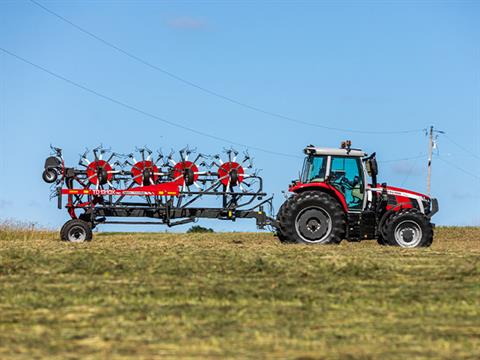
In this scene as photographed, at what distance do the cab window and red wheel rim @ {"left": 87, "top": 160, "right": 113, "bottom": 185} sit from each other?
650 centimetres

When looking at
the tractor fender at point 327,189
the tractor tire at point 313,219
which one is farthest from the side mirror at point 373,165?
the tractor tire at point 313,219

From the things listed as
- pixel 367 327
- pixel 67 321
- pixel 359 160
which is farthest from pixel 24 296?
pixel 359 160

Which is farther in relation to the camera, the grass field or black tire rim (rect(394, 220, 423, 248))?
black tire rim (rect(394, 220, 423, 248))

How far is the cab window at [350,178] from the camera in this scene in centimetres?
1917

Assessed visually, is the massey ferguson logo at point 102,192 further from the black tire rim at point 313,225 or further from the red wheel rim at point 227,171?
the black tire rim at point 313,225

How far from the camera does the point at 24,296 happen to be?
10383mm

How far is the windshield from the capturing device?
1919 centimetres

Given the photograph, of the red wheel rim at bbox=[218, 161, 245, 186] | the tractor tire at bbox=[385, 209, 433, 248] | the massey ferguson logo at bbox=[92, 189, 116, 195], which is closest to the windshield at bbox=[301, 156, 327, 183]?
the tractor tire at bbox=[385, 209, 433, 248]

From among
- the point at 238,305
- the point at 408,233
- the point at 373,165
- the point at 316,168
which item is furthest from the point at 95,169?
the point at 238,305

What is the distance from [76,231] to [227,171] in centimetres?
408

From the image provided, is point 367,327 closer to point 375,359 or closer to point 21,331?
point 375,359

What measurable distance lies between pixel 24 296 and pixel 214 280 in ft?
8.10

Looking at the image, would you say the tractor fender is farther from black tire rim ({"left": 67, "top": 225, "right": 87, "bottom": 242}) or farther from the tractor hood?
black tire rim ({"left": 67, "top": 225, "right": 87, "bottom": 242})

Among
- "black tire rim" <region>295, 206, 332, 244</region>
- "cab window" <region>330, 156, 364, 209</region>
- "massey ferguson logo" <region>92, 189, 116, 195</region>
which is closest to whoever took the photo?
"black tire rim" <region>295, 206, 332, 244</region>
